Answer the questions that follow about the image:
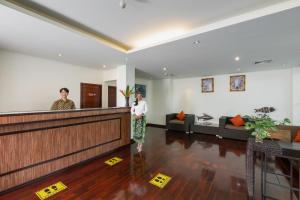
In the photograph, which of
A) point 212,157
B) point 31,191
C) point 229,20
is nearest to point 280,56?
point 229,20

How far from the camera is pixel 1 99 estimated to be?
11.1 ft

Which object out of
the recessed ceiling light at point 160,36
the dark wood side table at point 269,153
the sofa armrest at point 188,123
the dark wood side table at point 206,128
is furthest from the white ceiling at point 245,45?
the sofa armrest at point 188,123

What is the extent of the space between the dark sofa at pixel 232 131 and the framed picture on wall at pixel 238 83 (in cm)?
146

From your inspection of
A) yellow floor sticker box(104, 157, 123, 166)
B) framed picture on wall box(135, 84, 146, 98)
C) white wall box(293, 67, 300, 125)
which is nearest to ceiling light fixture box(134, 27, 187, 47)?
yellow floor sticker box(104, 157, 123, 166)

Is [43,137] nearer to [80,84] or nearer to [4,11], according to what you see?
[4,11]

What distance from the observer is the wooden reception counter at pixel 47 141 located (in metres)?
2.11

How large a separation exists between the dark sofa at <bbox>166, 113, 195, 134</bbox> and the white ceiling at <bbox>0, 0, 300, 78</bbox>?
125 inches

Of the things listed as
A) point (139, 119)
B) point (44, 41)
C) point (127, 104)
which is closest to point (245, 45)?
point (139, 119)

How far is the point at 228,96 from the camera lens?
6.09 m

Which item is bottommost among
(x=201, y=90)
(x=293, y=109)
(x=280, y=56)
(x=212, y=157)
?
(x=212, y=157)

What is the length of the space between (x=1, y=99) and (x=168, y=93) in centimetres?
620

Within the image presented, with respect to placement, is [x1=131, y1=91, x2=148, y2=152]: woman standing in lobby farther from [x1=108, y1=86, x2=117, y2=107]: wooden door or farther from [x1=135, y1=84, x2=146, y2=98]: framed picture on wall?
[x1=135, y1=84, x2=146, y2=98]: framed picture on wall

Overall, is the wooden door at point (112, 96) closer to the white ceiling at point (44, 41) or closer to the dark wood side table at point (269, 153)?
the white ceiling at point (44, 41)

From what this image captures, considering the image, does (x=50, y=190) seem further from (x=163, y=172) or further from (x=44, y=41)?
(x=44, y=41)
